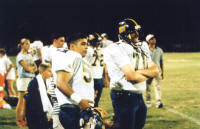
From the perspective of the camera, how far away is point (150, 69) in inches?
202

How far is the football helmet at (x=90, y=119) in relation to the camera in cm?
443

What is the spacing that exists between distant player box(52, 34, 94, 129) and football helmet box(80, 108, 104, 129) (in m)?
0.07

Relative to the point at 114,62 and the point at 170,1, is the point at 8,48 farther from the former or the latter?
the point at 114,62

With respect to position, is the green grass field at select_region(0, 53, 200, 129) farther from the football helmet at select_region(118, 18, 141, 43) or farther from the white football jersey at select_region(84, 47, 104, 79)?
the football helmet at select_region(118, 18, 141, 43)

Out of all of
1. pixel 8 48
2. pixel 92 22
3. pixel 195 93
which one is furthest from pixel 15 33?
pixel 195 93

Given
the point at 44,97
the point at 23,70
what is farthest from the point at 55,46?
the point at 23,70

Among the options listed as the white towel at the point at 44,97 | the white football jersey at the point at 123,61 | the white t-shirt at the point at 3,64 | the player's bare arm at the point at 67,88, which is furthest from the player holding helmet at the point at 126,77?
the white t-shirt at the point at 3,64

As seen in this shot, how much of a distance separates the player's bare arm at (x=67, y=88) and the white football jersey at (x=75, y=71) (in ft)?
0.20

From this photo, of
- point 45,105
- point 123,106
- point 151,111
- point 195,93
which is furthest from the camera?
point 195,93

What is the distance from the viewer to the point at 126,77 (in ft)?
15.8

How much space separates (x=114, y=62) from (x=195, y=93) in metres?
9.81

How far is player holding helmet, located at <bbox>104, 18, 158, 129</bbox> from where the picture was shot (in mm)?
4914

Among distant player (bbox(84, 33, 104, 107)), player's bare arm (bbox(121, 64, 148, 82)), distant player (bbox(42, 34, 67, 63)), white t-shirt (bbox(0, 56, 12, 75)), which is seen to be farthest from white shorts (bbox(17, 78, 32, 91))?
player's bare arm (bbox(121, 64, 148, 82))

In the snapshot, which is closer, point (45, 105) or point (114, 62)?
point (114, 62)
